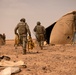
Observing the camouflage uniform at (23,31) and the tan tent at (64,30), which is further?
the tan tent at (64,30)

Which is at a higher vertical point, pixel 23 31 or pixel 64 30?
pixel 64 30

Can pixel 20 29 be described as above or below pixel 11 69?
above

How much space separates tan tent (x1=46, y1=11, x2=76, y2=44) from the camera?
23.1 metres

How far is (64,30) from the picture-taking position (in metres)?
23.3

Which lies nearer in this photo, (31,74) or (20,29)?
(31,74)

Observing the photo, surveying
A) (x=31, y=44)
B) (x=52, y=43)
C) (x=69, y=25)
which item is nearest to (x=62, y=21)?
(x=69, y=25)

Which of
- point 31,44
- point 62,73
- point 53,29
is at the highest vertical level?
point 53,29

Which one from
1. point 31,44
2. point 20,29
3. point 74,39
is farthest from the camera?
point 74,39

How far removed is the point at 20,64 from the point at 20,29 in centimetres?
503

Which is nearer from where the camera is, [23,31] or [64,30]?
[23,31]

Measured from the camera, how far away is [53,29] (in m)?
A: 24.0

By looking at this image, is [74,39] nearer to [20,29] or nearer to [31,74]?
[20,29]

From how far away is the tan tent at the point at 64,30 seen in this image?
2314cm

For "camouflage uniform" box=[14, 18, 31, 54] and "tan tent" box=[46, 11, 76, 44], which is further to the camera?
"tan tent" box=[46, 11, 76, 44]
